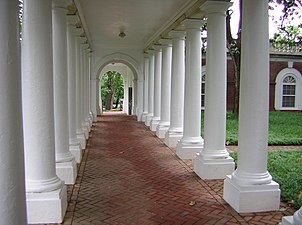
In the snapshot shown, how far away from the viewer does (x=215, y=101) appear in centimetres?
668

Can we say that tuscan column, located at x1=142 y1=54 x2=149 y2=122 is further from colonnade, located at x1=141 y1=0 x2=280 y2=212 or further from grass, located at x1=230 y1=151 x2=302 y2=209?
grass, located at x1=230 y1=151 x2=302 y2=209

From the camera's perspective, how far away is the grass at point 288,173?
209 inches

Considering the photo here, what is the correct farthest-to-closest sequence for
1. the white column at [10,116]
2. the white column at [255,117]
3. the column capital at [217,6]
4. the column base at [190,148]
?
the column base at [190,148]
the column capital at [217,6]
the white column at [255,117]
the white column at [10,116]

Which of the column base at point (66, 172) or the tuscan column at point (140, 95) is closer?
the column base at point (66, 172)

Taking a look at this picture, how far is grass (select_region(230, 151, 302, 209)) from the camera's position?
5314mm

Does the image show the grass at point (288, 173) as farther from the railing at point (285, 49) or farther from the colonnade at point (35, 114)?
the railing at point (285, 49)

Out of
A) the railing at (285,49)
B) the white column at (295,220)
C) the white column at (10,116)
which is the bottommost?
the white column at (295,220)

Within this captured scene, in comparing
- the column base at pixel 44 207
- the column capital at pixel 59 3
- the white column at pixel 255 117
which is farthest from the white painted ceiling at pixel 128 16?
the column base at pixel 44 207

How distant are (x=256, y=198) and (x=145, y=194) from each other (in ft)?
6.39

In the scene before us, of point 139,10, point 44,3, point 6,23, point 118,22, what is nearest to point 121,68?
point 118,22

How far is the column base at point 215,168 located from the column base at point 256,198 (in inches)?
63.4

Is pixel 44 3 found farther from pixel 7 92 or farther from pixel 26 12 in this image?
pixel 7 92

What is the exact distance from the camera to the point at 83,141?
31.7 feet

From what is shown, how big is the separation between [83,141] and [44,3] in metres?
5.84
